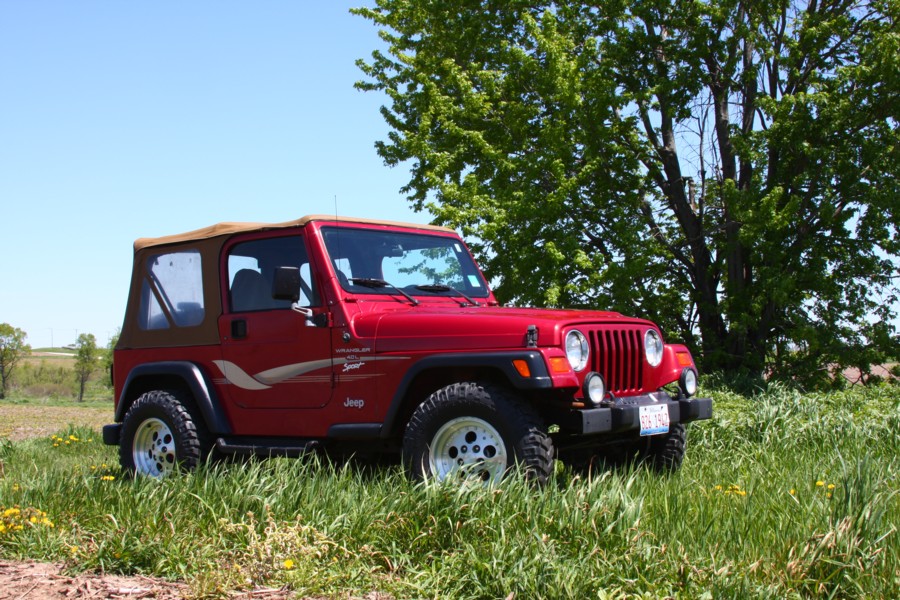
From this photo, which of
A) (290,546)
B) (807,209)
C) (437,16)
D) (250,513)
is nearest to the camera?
(290,546)

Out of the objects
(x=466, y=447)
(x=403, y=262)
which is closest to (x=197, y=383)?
(x=403, y=262)

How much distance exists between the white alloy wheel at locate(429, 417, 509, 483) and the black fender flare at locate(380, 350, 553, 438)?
0.33 meters

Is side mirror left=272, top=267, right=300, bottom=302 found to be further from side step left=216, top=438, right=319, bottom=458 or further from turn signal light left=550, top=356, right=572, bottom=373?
turn signal light left=550, top=356, right=572, bottom=373

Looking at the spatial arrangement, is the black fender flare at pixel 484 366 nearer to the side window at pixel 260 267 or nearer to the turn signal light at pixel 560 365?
the turn signal light at pixel 560 365

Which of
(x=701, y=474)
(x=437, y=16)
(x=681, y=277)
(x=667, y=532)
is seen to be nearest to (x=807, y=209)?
(x=681, y=277)

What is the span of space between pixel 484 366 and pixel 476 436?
1.40ft

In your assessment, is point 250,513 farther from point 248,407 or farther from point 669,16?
point 669,16

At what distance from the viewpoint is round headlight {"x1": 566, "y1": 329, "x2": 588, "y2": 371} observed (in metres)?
5.84

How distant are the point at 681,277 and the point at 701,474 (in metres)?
11.0

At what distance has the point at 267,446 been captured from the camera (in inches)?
269

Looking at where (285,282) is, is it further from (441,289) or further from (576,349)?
(576,349)

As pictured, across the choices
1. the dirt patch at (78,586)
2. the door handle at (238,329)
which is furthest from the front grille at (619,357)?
the dirt patch at (78,586)

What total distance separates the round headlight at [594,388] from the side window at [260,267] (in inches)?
85.1

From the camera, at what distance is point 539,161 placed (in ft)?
51.3
